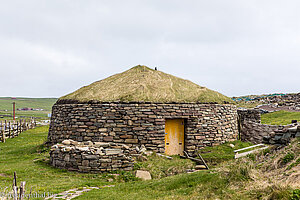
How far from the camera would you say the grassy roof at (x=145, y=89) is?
12328 mm

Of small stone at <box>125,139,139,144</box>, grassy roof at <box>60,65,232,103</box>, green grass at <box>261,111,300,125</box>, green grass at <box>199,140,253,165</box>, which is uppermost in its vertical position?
grassy roof at <box>60,65,232,103</box>

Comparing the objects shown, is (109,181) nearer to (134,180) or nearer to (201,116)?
(134,180)

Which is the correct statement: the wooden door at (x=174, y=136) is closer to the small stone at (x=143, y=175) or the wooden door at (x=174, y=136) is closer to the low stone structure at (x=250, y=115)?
the small stone at (x=143, y=175)

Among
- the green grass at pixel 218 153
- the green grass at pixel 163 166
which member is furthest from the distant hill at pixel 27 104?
the green grass at pixel 218 153

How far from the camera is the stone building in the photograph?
11438 millimetres

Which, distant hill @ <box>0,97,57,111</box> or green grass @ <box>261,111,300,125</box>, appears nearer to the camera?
green grass @ <box>261,111,300,125</box>

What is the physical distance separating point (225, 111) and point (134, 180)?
7.28 meters

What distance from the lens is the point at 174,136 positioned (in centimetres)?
1221

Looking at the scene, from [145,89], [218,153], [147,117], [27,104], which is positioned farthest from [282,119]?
[27,104]

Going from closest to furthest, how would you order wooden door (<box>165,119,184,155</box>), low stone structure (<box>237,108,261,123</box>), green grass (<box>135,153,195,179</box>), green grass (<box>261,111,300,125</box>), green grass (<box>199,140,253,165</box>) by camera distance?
green grass (<box>135,153,195,179</box>) → green grass (<box>199,140,253,165</box>) → wooden door (<box>165,119,184,155</box>) → low stone structure (<box>237,108,261,123</box>) → green grass (<box>261,111,300,125</box>)

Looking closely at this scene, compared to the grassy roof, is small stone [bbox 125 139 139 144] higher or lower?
lower

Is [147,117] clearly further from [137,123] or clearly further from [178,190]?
[178,190]

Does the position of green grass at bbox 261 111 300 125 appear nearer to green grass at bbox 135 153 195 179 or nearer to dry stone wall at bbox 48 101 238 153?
dry stone wall at bbox 48 101 238 153

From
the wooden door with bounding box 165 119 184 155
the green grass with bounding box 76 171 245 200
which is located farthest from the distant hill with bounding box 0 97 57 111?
the green grass with bounding box 76 171 245 200
